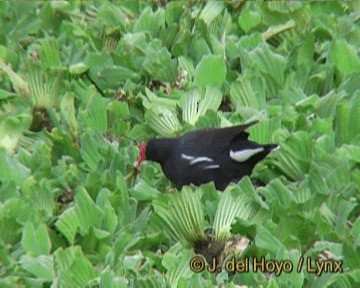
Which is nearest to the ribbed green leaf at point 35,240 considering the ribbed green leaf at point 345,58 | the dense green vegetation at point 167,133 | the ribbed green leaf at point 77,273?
the dense green vegetation at point 167,133

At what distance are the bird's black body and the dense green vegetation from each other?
0.09 m

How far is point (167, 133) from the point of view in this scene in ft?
16.8

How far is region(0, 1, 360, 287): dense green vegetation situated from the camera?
159 inches


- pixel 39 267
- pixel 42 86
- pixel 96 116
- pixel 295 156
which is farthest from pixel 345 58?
pixel 39 267

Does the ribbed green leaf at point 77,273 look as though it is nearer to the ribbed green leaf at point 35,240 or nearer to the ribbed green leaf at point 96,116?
the ribbed green leaf at point 35,240

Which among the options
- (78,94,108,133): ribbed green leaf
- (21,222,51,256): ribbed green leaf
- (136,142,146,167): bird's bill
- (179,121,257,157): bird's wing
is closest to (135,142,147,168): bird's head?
(136,142,146,167): bird's bill

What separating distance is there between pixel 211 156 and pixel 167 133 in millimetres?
371

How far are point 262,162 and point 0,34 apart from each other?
1908 mm

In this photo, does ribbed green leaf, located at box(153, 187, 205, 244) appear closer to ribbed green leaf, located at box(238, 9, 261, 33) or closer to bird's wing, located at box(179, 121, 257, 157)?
bird's wing, located at box(179, 121, 257, 157)

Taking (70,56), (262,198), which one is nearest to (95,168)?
(262,198)

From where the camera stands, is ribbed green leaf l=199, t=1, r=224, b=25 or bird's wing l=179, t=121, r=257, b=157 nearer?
bird's wing l=179, t=121, r=257, b=157

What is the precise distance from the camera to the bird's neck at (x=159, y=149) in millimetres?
4773

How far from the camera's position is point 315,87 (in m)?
5.36

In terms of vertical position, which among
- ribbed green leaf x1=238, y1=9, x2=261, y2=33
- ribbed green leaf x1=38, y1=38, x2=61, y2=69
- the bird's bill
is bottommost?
ribbed green leaf x1=38, y1=38, x2=61, y2=69
